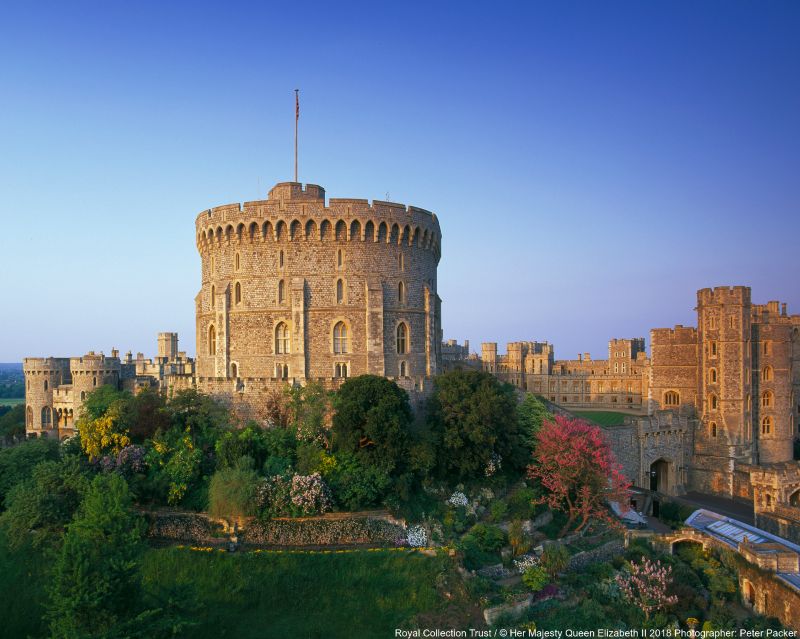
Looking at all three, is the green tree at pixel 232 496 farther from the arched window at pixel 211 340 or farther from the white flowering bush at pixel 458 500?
the arched window at pixel 211 340

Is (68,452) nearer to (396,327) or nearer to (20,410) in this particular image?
(396,327)

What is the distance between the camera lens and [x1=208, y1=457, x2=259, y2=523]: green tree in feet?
88.6

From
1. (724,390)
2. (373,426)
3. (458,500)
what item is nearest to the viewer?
(373,426)

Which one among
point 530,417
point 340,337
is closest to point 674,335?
point 530,417

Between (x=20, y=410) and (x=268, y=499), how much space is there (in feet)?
202

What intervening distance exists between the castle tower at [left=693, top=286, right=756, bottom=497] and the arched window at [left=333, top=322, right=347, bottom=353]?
30912 mm

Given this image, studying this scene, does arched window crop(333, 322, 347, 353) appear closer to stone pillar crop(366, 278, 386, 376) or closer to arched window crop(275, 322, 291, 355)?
stone pillar crop(366, 278, 386, 376)

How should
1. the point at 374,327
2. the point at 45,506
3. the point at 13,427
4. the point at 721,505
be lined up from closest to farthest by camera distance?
1. the point at 45,506
2. the point at 374,327
3. the point at 721,505
4. the point at 13,427

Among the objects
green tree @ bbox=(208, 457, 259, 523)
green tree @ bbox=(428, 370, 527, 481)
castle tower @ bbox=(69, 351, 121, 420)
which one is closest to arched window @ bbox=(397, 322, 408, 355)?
green tree @ bbox=(428, 370, 527, 481)

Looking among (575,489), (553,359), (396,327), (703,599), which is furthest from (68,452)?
(553,359)

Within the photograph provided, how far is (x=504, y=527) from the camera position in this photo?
3009cm

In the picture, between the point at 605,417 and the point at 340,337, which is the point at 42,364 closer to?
the point at 340,337

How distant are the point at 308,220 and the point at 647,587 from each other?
25.8m

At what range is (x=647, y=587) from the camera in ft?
92.8
